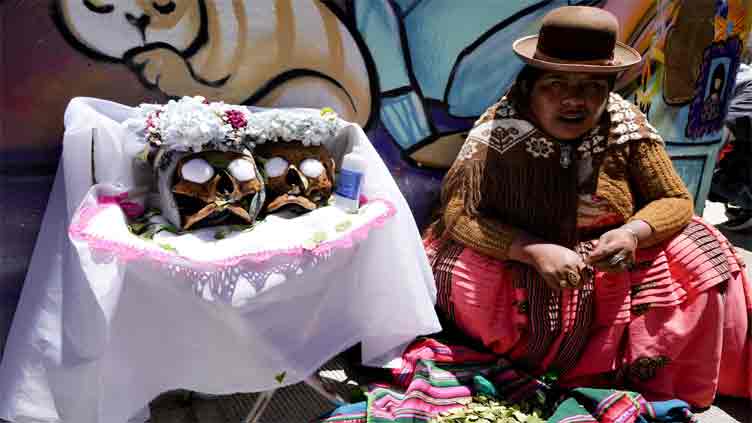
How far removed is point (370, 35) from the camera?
259cm

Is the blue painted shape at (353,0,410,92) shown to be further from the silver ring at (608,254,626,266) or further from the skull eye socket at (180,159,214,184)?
the silver ring at (608,254,626,266)

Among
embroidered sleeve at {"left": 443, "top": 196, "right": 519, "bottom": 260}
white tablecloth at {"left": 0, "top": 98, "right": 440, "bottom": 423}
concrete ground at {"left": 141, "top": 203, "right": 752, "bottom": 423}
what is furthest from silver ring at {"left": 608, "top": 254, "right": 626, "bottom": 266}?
white tablecloth at {"left": 0, "top": 98, "right": 440, "bottom": 423}

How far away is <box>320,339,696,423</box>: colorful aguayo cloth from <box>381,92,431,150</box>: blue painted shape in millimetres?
961

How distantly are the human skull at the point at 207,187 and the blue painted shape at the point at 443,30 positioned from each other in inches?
43.1

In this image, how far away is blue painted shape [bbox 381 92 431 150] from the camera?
9.05ft

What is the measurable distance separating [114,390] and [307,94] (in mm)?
1343

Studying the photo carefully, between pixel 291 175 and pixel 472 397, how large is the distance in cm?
110

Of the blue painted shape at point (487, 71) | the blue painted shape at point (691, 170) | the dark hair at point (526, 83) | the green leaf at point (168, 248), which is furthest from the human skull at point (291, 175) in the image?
the blue painted shape at point (691, 170)

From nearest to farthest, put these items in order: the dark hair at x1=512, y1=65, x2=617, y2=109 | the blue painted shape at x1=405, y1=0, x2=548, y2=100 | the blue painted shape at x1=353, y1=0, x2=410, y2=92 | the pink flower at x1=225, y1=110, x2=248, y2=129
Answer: the pink flower at x1=225, y1=110, x2=248, y2=129 < the dark hair at x1=512, y1=65, x2=617, y2=109 < the blue painted shape at x1=353, y1=0, x2=410, y2=92 < the blue painted shape at x1=405, y1=0, x2=548, y2=100

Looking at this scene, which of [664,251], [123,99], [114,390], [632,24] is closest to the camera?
[114,390]

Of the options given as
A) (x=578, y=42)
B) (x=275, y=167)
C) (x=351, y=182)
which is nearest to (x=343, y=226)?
(x=351, y=182)

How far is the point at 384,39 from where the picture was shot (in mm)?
2631

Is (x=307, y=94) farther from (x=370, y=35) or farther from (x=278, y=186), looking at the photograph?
(x=278, y=186)

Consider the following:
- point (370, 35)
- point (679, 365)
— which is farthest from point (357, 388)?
point (370, 35)
